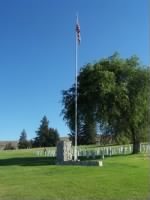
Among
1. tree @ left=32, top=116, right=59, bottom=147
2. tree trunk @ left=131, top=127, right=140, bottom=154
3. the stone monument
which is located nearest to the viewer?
the stone monument

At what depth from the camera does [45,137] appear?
92.1 meters

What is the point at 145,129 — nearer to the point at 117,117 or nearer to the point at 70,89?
the point at 117,117

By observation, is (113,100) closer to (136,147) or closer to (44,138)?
(136,147)

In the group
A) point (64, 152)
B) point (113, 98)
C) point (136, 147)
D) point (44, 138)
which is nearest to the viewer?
point (64, 152)

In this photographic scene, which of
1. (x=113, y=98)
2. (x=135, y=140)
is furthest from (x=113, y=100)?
(x=135, y=140)

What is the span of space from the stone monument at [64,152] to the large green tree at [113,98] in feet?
19.6

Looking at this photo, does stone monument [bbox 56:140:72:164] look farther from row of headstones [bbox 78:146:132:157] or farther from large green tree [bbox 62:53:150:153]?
row of headstones [bbox 78:146:132:157]

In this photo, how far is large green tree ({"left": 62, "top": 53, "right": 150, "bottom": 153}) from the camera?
32.4 meters

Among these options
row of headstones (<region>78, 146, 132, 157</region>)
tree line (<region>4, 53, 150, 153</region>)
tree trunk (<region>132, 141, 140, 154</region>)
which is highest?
tree line (<region>4, 53, 150, 153</region>)

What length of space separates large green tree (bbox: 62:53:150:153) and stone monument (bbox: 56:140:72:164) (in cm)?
598

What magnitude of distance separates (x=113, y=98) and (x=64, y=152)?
774 centimetres

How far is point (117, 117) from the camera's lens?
111ft

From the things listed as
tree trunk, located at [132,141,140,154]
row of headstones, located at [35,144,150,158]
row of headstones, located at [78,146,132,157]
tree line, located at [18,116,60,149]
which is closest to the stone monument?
row of headstones, located at [35,144,150,158]

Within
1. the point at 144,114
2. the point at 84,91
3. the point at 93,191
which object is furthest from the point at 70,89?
the point at 93,191
